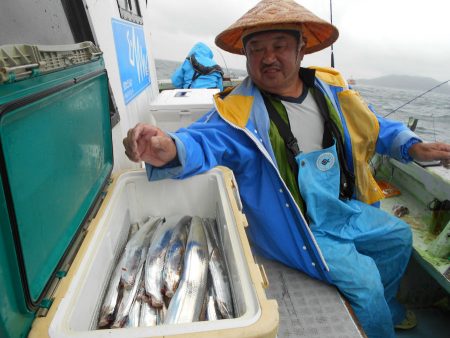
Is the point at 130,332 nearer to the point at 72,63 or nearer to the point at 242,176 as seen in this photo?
the point at 72,63

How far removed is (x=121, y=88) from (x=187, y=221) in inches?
61.0

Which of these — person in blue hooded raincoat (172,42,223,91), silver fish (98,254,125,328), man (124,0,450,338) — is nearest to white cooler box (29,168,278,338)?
silver fish (98,254,125,328)

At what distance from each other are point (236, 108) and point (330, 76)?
78cm

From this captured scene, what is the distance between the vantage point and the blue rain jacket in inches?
68.4

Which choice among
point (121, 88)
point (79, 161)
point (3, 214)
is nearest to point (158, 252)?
point (79, 161)

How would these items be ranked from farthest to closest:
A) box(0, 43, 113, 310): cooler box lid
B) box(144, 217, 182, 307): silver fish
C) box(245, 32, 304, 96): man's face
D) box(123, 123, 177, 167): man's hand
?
box(245, 32, 304, 96): man's face
box(123, 123, 177, 167): man's hand
box(144, 217, 182, 307): silver fish
box(0, 43, 113, 310): cooler box lid

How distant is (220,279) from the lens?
1.34m

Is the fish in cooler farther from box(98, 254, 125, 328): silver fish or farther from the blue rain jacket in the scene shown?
the blue rain jacket

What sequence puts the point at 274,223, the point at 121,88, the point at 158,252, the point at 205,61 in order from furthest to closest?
the point at 205,61, the point at 121,88, the point at 274,223, the point at 158,252

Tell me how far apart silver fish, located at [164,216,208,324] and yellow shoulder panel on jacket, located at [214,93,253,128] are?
67cm

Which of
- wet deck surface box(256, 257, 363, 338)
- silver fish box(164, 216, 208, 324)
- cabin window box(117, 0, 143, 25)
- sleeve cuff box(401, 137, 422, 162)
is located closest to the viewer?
silver fish box(164, 216, 208, 324)

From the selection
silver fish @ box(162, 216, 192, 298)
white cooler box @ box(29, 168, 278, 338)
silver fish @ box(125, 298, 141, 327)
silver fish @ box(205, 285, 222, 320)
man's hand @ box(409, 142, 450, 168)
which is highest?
man's hand @ box(409, 142, 450, 168)

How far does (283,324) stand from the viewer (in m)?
1.63

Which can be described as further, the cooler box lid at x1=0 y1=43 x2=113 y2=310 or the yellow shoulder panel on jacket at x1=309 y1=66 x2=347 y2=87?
the yellow shoulder panel on jacket at x1=309 y1=66 x2=347 y2=87
